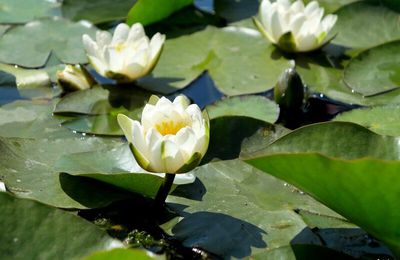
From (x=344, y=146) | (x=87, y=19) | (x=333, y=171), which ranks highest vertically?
(x=333, y=171)

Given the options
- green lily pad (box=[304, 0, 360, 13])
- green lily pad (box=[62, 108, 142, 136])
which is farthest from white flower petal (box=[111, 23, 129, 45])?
green lily pad (box=[304, 0, 360, 13])

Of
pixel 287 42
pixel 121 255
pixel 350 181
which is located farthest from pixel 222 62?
pixel 121 255

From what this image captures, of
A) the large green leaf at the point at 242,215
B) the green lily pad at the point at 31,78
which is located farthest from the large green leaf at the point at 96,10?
the large green leaf at the point at 242,215

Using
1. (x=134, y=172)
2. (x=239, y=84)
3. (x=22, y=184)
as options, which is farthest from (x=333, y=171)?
(x=239, y=84)

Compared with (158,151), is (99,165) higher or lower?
lower

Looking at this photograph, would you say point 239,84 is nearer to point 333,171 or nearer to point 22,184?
point 22,184

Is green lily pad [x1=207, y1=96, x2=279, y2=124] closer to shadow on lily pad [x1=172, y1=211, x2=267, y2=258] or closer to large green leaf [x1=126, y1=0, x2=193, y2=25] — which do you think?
shadow on lily pad [x1=172, y1=211, x2=267, y2=258]

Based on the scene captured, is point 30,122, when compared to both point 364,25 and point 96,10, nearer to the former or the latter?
point 96,10
